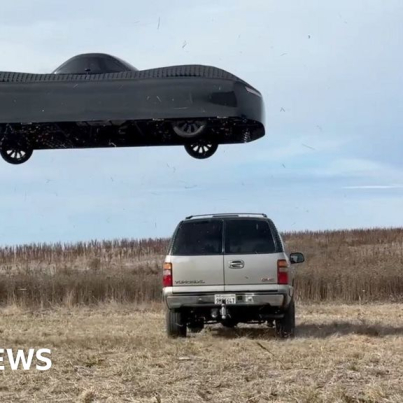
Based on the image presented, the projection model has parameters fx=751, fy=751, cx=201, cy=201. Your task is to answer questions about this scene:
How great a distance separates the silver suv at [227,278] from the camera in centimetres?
1098

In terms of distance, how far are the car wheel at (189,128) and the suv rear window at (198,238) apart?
460 centimetres

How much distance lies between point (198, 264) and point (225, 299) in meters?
0.65

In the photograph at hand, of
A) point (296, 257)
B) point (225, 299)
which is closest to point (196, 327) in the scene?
point (225, 299)

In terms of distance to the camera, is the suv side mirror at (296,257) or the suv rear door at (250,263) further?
the suv side mirror at (296,257)

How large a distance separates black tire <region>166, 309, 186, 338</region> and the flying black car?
4.85 meters

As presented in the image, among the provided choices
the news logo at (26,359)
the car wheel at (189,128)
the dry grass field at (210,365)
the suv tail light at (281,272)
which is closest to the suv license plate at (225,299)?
the dry grass field at (210,365)

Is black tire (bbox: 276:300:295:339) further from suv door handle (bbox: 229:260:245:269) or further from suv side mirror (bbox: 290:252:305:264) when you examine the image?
suv door handle (bbox: 229:260:245:269)

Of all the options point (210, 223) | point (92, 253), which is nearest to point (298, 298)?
point (210, 223)

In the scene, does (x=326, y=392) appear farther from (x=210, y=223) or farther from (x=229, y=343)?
(x=210, y=223)

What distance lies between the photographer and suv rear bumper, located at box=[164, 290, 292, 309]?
1094cm

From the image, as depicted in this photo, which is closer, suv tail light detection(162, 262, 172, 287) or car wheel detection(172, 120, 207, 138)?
car wheel detection(172, 120, 207, 138)

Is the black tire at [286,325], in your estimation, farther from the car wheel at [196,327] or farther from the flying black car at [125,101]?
the flying black car at [125,101]

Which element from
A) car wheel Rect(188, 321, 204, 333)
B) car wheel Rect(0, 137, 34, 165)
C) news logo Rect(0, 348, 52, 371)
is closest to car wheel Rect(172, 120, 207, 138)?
car wheel Rect(0, 137, 34, 165)

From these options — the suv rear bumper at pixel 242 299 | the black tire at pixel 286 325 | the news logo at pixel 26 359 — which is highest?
the suv rear bumper at pixel 242 299
